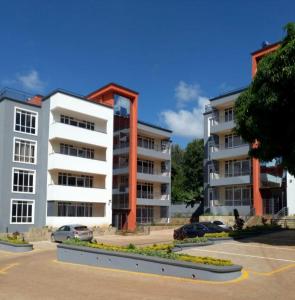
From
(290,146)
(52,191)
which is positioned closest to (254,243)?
(290,146)

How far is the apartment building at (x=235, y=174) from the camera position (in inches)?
1800

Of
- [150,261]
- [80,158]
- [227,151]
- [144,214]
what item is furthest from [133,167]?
[150,261]

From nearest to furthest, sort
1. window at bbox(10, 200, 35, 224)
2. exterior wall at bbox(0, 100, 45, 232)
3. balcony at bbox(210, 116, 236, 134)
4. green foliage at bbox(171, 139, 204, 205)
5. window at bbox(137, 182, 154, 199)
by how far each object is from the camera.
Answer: exterior wall at bbox(0, 100, 45, 232), window at bbox(10, 200, 35, 224), balcony at bbox(210, 116, 236, 134), window at bbox(137, 182, 154, 199), green foliage at bbox(171, 139, 204, 205)

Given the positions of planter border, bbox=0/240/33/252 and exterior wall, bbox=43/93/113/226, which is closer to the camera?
planter border, bbox=0/240/33/252

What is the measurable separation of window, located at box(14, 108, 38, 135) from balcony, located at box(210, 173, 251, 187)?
2063cm

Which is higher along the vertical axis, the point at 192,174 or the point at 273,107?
the point at 273,107

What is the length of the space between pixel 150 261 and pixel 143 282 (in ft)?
4.87

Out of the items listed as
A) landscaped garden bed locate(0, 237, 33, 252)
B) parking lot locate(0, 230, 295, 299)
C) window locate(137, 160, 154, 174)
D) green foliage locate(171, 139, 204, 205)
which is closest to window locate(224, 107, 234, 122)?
green foliage locate(171, 139, 204, 205)

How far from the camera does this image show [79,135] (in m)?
45.0

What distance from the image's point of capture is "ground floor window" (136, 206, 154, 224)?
5529cm

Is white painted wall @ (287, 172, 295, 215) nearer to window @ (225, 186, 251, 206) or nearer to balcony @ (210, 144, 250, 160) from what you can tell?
window @ (225, 186, 251, 206)

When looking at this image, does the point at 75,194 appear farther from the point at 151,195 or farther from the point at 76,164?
the point at 151,195

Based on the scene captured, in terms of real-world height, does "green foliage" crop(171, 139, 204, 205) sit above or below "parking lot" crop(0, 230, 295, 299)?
above

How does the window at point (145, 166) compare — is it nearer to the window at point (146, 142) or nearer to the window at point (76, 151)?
the window at point (146, 142)
